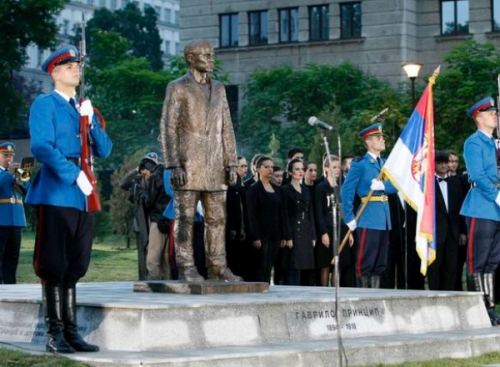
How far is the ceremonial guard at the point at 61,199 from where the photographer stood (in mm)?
12289

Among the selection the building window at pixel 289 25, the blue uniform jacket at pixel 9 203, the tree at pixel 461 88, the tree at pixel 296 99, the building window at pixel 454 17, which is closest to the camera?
the blue uniform jacket at pixel 9 203

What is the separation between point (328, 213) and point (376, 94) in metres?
33.5

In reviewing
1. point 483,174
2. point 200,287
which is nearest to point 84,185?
point 200,287

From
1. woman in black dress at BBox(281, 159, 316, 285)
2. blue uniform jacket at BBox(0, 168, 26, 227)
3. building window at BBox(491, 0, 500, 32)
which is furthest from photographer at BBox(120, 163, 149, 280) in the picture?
building window at BBox(491, 0, 500, 32)

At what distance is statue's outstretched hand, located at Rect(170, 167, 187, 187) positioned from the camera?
15.1 m

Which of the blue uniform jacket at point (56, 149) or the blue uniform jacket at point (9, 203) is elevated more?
the blue uniform jacket at point (56, 149)

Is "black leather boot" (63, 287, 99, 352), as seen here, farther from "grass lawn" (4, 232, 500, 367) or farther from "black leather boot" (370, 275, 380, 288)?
"black leather boot" (370, 275, 380, 288)

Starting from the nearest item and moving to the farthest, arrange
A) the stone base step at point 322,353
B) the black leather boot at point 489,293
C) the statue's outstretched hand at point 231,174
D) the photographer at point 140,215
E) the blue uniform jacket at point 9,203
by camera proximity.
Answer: the stone base step at point 322,353 < the statue's outstretched hand at point 231,174 < the black leather boot at point 489,293 < the blue uniform jacket at point 9,203 < the photographer at point 140,215

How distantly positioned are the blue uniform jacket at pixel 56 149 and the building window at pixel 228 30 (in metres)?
53.7

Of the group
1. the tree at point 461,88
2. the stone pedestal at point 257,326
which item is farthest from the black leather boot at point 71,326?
the tree at point 461,88

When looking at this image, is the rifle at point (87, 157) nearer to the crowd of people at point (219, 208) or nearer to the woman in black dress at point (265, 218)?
the crowd of people at point (219, 208)

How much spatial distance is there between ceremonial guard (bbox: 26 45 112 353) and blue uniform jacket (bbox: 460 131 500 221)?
491 centimetres

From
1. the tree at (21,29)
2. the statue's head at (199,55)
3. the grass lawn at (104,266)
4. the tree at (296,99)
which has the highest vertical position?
the tree at (21,29)

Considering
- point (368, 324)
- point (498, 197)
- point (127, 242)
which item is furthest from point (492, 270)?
point (127, 242)
